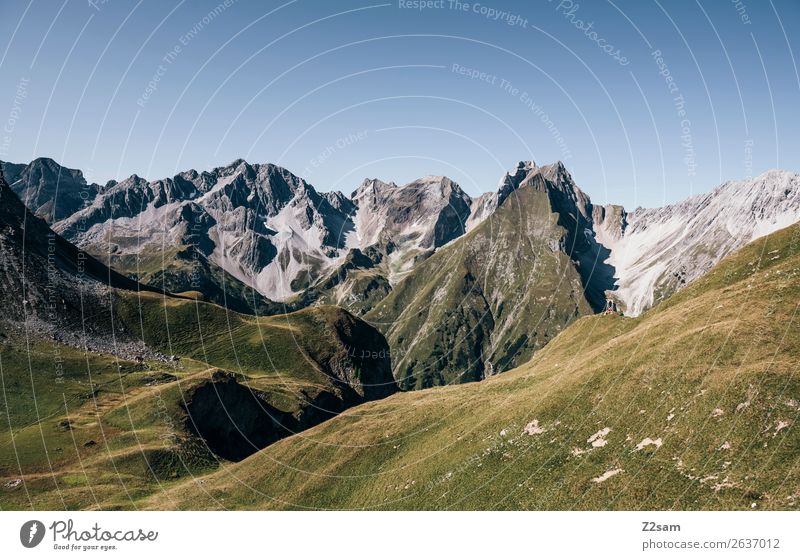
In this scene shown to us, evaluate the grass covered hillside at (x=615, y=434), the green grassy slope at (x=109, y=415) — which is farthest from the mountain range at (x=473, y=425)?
the green grassy slope at (x=109, y=415)

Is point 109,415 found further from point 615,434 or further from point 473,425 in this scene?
point 615,434

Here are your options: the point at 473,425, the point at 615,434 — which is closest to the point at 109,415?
the point at 473,425

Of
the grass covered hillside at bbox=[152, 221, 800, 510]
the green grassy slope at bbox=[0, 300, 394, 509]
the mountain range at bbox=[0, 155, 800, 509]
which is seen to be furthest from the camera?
the green grassy slope at bbox=[0, 300, 394, 509]

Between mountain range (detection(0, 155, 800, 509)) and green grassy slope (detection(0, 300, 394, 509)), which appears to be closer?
mountain range (detection(0, 155, 800, 509))

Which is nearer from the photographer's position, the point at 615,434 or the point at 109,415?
the point at 615,434

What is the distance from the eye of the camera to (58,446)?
340ft

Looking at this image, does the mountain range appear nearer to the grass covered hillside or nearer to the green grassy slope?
the grass covered hillside

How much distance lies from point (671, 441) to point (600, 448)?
703cm

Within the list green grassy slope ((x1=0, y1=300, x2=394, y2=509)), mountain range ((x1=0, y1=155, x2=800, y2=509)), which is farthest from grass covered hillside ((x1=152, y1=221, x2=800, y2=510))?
green grassy slope ((x1=0, y1=300, x2=394, y2=509))

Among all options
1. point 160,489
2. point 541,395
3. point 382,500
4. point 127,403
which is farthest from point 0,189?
point 541,395

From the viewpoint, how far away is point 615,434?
4844 centimetres

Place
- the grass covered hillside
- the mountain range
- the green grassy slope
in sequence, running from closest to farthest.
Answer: the grass covered hillside, the mountain range, the green grassy slope

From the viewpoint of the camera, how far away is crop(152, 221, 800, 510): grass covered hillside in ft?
126

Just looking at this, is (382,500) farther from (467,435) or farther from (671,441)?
(671,441)
